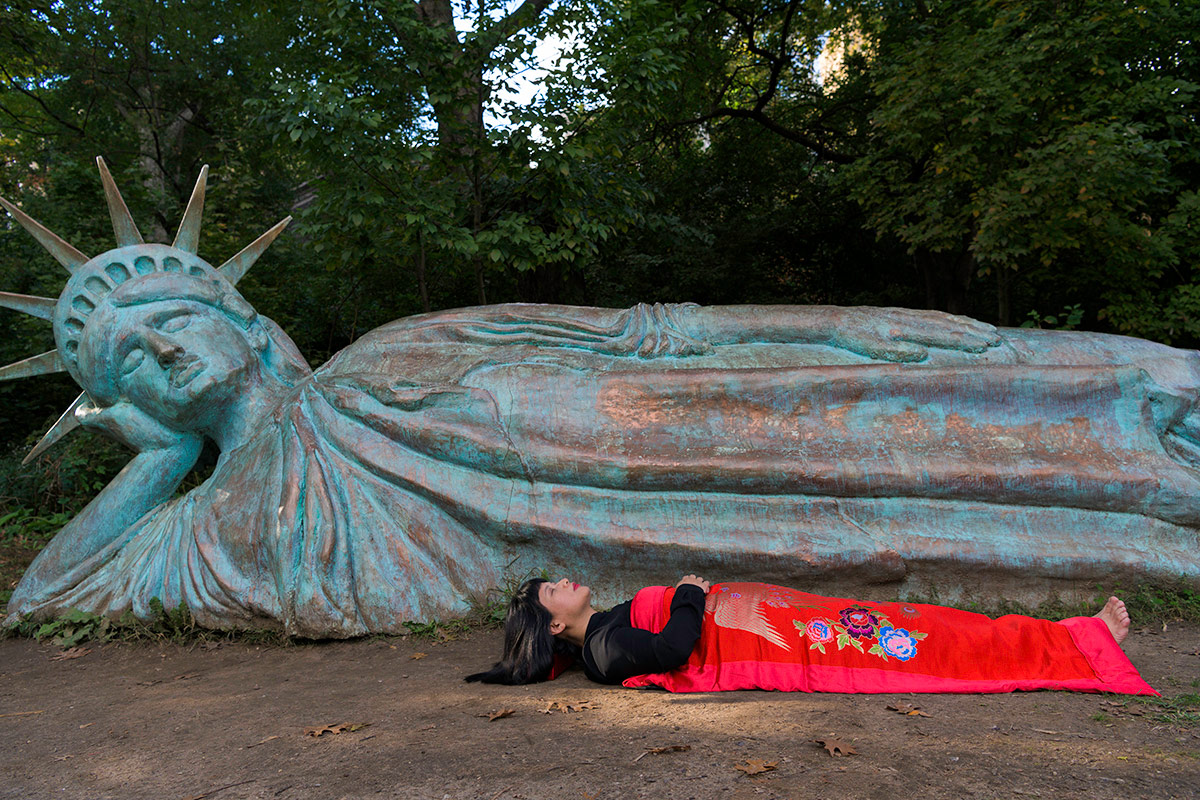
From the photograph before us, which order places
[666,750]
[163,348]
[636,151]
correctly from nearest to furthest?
[666,750] < [163,348] < [636,151]

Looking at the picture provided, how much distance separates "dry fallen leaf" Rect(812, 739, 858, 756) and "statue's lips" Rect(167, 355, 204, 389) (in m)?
3.39

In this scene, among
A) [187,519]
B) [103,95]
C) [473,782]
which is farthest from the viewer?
[103,95]

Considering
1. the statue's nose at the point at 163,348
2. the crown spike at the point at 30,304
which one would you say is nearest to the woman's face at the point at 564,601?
the statue's nose at the point at 163,348

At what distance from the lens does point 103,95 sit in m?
11.3

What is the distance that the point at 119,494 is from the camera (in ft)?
13.5

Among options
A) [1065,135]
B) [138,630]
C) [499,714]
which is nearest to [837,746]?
[499,714]

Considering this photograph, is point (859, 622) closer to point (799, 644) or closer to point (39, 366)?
point (799, 644)

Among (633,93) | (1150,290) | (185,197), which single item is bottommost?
(1150,290)

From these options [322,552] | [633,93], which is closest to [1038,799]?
[322,552]

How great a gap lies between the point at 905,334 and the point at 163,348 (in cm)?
365

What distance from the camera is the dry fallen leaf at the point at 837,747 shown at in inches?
80.4

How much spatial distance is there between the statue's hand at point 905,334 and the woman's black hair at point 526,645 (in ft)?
6.83

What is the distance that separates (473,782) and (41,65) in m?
11.0

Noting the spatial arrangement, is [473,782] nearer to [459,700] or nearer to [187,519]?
[459,700]
